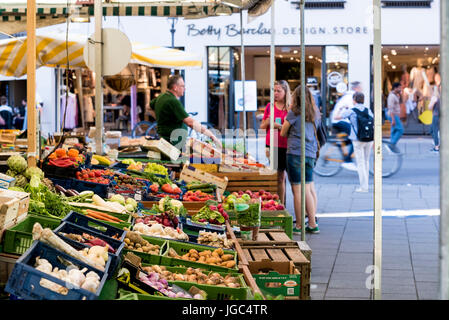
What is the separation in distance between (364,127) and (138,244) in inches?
349

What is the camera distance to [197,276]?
409 centimetres

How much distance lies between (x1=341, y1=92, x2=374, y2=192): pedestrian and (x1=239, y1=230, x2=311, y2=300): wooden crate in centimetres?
696

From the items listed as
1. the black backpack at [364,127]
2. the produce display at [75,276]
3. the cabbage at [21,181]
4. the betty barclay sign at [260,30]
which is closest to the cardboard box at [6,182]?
the cabbage at [21,181]

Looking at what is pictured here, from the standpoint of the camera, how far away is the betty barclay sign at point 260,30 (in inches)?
955

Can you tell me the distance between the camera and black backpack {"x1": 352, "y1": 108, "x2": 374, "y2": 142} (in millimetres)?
12734

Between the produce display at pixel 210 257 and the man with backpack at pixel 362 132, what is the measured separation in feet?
28.3

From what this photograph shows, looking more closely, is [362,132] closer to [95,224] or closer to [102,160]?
[102,160]

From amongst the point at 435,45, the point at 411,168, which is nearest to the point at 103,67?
the point at 411,168

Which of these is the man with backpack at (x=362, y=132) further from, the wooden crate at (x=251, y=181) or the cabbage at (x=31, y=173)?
the cabbage at (x=31, y=173)

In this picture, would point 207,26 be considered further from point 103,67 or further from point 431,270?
point 431,270

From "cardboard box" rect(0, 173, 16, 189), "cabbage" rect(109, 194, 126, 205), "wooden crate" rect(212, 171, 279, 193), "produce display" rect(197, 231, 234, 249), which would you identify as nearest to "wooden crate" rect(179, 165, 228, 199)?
"wooden crate" rect(212, 171, 279, 193)

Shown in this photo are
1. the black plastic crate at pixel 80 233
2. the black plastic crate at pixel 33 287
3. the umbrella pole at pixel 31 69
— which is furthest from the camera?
the umbrella pole at pixel 31 69

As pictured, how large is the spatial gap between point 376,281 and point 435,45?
22276mm

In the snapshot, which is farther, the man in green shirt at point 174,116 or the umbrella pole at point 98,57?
the man in green shirt at point 174,116
